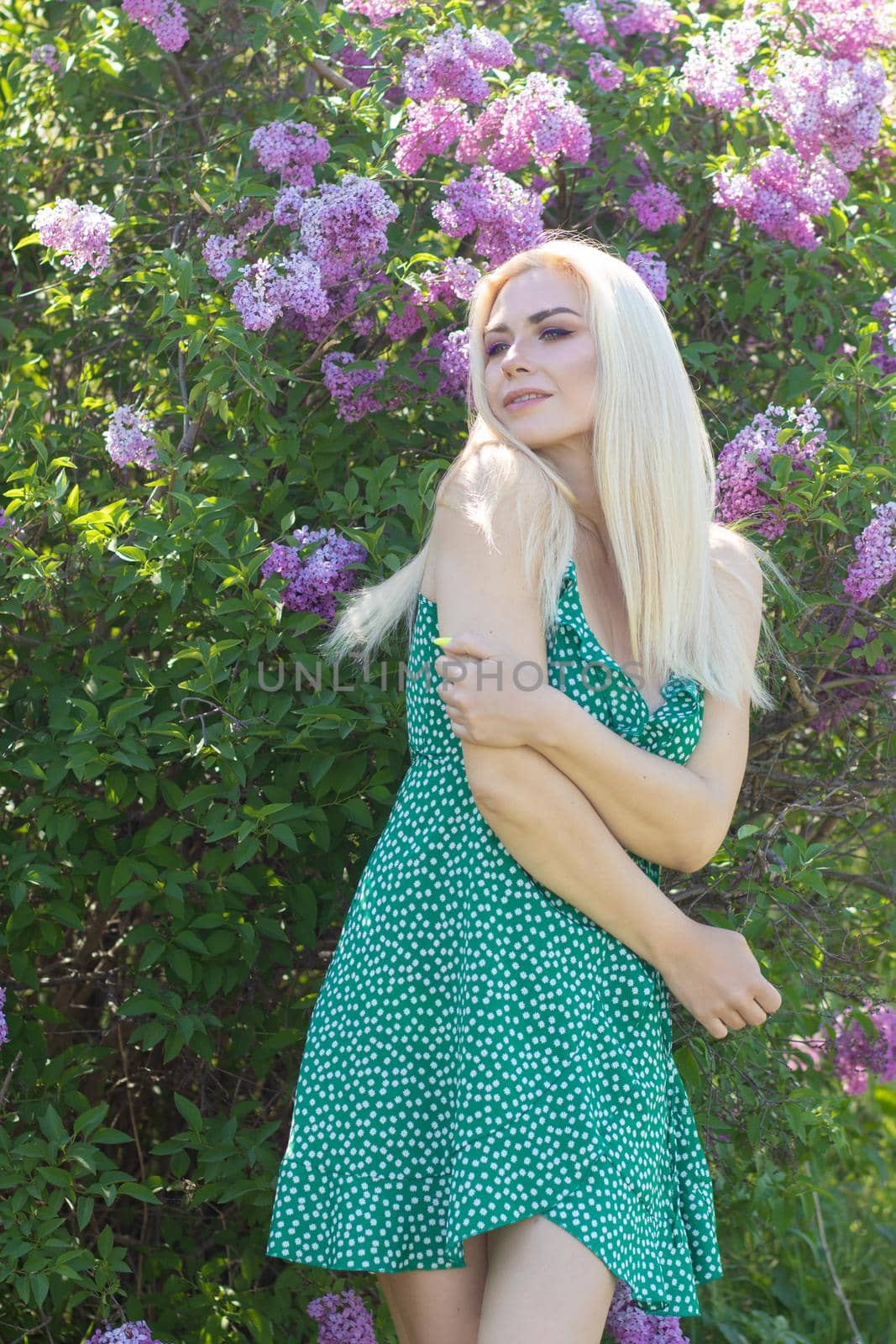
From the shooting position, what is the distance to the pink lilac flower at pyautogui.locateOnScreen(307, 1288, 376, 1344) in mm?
2521

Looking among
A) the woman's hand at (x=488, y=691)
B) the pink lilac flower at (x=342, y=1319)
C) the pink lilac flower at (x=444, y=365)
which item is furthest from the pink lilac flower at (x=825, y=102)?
the pink lilac flower at (x=342, y=1319)

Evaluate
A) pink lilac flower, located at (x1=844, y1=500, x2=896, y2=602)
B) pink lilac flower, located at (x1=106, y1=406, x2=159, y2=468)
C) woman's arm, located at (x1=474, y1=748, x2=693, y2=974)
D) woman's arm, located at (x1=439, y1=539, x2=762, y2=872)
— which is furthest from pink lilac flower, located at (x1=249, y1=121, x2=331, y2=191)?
woman's arm, located at (x1=474, y1=748, x2=693, y2=974)

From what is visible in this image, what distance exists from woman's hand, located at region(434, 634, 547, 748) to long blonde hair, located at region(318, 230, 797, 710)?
128 mm

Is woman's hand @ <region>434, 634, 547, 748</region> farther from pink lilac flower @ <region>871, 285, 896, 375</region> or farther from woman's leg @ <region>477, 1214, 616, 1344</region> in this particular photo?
pink lilac flower @ <region>871, 285, 896, 375</region>

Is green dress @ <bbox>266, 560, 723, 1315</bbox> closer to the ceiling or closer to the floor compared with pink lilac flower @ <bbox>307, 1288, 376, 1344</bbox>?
closer to the ceiling

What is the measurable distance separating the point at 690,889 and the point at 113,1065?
4.10 feet

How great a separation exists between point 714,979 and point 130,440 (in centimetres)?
133

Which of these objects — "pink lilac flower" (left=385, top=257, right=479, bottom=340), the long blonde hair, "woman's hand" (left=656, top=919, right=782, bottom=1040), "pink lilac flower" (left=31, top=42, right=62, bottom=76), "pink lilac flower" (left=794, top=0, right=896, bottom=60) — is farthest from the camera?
"pink lilac flower" (left=31, top=42, right=62, bottom=76)

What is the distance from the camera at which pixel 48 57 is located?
3.14m

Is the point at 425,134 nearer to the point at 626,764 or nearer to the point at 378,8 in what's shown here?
the point at 378,8

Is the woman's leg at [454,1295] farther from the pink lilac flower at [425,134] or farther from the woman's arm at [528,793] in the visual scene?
the pink lilac flower at [425,134]

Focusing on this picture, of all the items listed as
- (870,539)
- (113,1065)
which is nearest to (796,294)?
(870,539)

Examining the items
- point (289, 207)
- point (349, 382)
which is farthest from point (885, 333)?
point (289, 207)

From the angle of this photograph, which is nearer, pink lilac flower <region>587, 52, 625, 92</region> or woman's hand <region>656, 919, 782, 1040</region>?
woman's hand <region>656, 919, 782, 1040</region>
